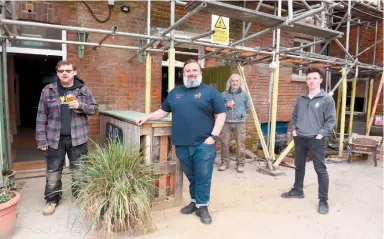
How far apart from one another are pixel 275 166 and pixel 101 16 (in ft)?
14.8

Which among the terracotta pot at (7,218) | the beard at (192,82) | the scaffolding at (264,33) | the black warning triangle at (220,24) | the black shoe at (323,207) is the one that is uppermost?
the black warning triangle at (220,24)

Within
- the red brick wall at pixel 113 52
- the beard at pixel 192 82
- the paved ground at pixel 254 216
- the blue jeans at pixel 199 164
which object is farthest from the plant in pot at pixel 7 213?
the red brick wall at pixel 113 52

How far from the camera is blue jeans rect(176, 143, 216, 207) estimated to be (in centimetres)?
335

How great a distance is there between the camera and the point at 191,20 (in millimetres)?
6492

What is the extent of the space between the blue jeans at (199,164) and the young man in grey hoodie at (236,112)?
7.17 ft

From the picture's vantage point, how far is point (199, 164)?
3.37 metres

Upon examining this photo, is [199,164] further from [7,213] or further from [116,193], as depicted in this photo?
[7,213]

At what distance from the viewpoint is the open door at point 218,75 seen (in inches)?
261

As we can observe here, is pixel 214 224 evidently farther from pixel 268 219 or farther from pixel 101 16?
pixel 101 16

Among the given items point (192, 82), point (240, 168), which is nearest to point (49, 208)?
point (192, 82)

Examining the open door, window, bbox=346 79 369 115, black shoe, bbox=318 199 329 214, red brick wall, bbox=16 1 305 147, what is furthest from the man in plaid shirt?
window, bbox=346 79 369 115

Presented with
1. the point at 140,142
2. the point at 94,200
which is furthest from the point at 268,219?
the point at 94,200

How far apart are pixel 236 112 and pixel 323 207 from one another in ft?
7.62

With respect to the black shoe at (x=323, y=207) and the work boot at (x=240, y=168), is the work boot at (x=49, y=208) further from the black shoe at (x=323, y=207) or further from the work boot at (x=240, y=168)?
the black shoe at (x=323, y=207)
